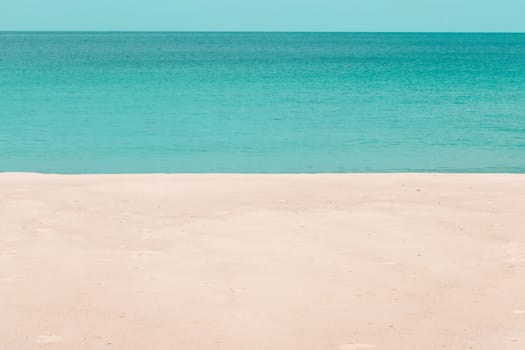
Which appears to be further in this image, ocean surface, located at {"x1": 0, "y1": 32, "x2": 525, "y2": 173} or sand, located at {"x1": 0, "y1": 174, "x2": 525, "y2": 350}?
ocean surface, located at {"x1": 0, "y1": 32, "x2": 525, "y2": 173}

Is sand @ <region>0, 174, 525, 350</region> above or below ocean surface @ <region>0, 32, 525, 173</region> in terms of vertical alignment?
below

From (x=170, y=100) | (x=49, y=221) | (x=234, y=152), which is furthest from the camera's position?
(x=170, y=100)

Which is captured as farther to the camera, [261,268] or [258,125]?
[258,125]

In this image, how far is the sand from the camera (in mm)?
6566

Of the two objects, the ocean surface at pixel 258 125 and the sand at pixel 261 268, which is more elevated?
the ocean surface at pixel 258 125

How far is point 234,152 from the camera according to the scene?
22469mm

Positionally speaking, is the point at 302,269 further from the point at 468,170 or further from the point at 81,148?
the point at 81,148

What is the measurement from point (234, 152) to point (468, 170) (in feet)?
20.7

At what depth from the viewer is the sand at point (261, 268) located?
259 inches

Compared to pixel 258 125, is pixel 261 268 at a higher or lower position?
lower

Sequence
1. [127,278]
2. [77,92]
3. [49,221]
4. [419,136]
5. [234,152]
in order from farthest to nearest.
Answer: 1. [77,92]
2. [419,136]
3. [234,152]
4. [49,221]
5. [127,278]

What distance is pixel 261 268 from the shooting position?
27.3ft

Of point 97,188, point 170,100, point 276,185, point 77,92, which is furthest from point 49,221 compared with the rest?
point 77,92

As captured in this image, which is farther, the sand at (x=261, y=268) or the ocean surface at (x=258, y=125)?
the ocean surface at (x=258, y=125)
